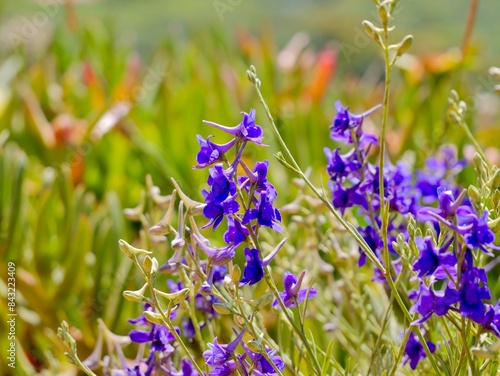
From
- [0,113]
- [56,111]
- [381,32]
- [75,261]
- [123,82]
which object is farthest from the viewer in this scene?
[123,82]

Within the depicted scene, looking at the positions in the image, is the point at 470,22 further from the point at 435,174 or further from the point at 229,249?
the point at 229,249

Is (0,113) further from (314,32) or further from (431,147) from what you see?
(314,32)

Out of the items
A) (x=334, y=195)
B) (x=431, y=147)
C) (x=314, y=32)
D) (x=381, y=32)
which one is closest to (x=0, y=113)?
(x=431, y=147)

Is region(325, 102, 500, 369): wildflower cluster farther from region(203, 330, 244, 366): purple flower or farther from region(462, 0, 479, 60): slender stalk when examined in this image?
region(462, 0, 479, 60): slender stalk

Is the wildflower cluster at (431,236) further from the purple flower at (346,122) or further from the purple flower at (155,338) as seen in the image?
the purple flower at (155,338)

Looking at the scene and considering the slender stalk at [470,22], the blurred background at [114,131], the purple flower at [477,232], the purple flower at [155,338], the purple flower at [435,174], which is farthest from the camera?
the slender stalk at [470,22]

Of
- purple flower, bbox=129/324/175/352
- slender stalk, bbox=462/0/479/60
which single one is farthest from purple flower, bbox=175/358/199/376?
slender stalk, bbox=462/0/479/60

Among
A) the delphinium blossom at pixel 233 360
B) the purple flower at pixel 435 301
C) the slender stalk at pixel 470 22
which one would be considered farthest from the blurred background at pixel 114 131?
the purple flower at pixel 435 301
